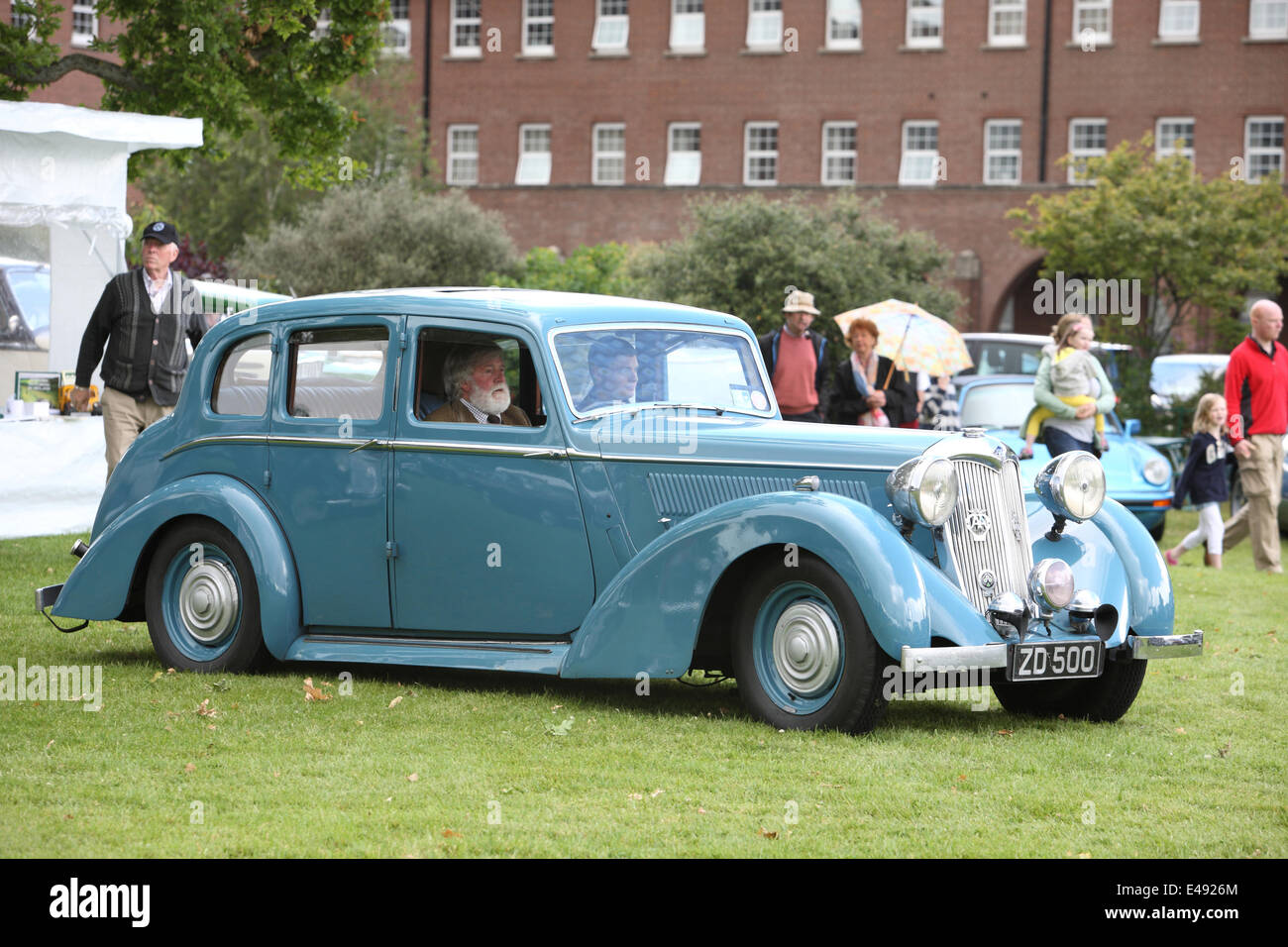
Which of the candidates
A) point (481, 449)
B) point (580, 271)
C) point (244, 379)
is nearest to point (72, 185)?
point (244, 379)

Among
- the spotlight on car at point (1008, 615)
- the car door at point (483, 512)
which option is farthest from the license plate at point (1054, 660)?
the car door at point (483, 512)

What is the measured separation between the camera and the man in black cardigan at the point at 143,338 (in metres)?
10.2

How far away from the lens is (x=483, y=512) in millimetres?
7410

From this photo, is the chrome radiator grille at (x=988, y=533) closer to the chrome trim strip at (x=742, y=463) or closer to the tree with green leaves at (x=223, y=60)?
the chrome trim strip at (x=742, y=463)

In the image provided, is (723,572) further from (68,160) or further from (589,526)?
(68,160)

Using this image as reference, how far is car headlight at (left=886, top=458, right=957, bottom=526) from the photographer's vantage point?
6.53m

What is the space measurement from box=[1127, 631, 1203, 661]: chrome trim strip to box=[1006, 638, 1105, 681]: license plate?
0.23 metres

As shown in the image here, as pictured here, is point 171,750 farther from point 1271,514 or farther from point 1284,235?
point 1284,235

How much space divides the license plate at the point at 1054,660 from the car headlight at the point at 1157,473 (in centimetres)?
1042

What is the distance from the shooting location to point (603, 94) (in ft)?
155

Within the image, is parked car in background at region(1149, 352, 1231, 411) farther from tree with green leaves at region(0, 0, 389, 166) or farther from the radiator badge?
the radiator badge

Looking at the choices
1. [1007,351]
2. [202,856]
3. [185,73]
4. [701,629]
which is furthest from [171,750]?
[1007,351]

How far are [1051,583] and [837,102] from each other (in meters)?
39.8
